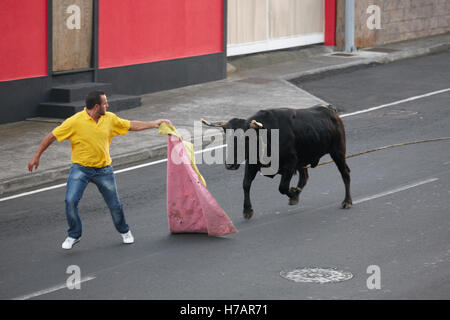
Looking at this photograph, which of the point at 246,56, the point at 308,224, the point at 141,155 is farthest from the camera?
the point at 246,56

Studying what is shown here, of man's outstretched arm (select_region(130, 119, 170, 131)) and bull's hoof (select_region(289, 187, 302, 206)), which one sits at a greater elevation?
man's outstretched arm (select_region(130, 119, 170, 131))

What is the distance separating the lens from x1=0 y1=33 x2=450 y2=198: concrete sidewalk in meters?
14.9

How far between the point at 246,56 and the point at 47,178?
12.1 meters

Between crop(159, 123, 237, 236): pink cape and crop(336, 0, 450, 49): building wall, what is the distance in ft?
57.6

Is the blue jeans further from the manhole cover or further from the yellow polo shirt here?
the manhole cover

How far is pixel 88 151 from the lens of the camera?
10555mm

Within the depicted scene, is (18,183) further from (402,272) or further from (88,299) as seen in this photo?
(402,272)

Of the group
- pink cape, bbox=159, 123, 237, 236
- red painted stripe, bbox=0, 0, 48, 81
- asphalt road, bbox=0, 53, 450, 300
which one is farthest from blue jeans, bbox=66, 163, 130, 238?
red painted stripe, bbox=0, 0, 48, 81

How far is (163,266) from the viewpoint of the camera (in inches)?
392

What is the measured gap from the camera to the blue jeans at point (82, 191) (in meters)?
10.5

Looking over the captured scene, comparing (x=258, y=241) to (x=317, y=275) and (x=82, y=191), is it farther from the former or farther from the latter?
(x=82, y=191)

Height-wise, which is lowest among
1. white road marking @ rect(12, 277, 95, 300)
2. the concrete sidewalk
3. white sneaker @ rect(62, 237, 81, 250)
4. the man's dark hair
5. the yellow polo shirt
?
white road marking @ rect(12, 277, 95, 300)

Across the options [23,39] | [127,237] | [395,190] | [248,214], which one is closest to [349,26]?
[23,39]

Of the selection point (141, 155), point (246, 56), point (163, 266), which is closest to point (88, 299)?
point (163, 266)
